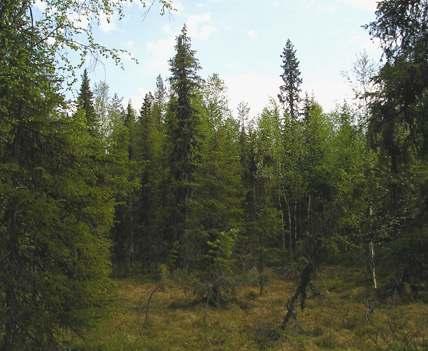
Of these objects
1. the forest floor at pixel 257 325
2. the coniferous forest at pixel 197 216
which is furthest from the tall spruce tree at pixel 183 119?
the forest floor at pixel 257 325

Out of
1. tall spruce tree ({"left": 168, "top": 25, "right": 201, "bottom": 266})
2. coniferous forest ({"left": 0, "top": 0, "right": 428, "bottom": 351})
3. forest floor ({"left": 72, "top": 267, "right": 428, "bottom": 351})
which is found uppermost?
tall spruce tree ({"left": 168, "top": 25, "right": 201, "bottom": 266})

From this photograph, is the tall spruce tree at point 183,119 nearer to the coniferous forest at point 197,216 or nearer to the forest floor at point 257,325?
the coniferous forest at point 197,216

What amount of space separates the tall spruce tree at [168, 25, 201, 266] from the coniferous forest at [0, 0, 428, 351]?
0.12 meters

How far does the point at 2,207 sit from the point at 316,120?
Answer: 32506 mm

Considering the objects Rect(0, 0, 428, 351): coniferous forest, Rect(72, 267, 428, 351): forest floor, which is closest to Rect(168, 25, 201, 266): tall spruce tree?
Rect(0, 0, 428, 351): coniferous forest

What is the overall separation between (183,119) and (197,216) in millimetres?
7837

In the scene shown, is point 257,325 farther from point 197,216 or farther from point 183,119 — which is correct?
point 183,119

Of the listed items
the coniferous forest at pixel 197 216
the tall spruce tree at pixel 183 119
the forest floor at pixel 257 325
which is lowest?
the forest floor at pixel 257 325

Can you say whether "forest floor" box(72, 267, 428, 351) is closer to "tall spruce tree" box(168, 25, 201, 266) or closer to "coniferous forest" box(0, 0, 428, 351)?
"coniferous forest" box(0, 0, 428, 351)

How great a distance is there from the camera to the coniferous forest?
7.97 meters

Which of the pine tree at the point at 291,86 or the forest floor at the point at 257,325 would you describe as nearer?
the forest floor at the point at 257,325

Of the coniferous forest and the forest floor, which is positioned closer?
the coniferous forest

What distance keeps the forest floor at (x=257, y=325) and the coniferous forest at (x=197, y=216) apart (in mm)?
103

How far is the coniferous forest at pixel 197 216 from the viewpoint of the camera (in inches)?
314
